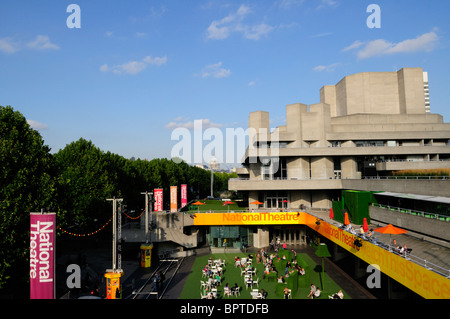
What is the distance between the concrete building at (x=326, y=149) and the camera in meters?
47.2

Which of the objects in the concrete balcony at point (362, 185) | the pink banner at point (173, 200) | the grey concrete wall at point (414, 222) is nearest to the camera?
the grey concrete wall at point (414, 222)

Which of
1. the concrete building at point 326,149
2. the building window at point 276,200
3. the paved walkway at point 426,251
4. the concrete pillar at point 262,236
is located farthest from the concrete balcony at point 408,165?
the concrete pillar at point 262,236

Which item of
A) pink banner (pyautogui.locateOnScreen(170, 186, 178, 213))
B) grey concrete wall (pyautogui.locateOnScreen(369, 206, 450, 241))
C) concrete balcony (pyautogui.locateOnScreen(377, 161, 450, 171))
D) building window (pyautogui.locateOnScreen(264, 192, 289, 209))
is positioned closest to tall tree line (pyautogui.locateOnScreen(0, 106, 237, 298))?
pink banner (pyautogui.locateOnScreen(170, 186, 178, 213))

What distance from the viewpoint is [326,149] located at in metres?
47.9

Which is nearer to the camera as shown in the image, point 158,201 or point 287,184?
point 158,201

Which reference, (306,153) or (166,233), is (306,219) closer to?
(306,153)

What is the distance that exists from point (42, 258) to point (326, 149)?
42.2m

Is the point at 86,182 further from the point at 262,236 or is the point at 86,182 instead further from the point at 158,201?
the point at 262,236

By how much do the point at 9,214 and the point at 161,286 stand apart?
46.5 feet

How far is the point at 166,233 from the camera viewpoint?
136 feet

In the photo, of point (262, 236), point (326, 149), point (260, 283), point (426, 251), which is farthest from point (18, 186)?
point (326, 149)

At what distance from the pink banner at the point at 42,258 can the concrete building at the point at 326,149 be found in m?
33.0

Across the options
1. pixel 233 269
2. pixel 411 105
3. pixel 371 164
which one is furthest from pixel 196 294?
pixel 411 105

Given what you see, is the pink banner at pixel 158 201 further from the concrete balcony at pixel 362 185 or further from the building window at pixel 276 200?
the building window at pixel 276 200
